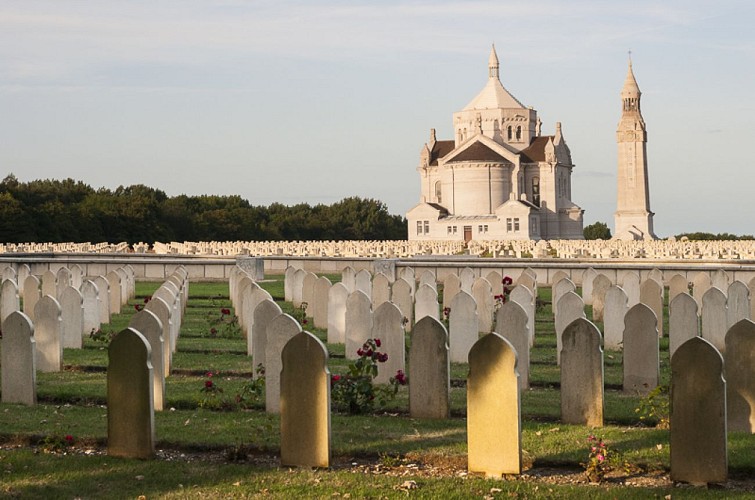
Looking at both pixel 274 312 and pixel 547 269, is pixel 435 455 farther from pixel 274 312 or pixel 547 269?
pixel 547 269

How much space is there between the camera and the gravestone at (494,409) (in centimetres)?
861

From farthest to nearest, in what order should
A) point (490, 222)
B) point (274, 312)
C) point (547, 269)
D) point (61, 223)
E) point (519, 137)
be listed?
1. point (519, 137)
2. point (490, 222)
3. point (61, 223)
4. point (547, 269)
5. point (274, 312)

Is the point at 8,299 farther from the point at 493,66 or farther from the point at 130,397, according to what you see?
the point at 493,66

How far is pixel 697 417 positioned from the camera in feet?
27.7

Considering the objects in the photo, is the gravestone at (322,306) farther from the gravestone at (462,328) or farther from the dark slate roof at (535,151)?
the dark slate roof at (535,151)

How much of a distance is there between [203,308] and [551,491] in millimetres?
18495

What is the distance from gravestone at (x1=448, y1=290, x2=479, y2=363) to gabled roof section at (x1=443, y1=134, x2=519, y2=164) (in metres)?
105

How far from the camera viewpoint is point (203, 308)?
25891 millimetres

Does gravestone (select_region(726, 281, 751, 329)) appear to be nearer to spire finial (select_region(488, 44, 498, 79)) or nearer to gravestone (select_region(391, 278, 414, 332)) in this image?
gravestone (select_region(391, 278, 414, 332))

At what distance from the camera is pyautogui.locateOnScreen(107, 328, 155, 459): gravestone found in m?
9.10

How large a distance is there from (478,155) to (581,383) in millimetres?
110536

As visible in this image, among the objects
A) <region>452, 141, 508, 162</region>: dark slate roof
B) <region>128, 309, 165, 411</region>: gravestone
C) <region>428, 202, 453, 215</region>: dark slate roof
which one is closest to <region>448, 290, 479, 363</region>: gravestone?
<region>128, 309, 165, 411</region>: gravestone

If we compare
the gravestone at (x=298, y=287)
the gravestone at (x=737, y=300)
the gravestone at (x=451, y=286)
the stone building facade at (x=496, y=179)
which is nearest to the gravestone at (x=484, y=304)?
the gravestone at (x=451, y=286)

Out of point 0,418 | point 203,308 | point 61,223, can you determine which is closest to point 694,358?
point 0,418
